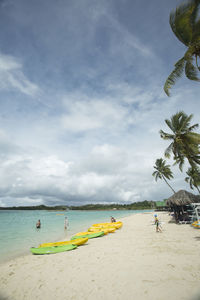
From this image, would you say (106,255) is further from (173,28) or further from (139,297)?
(173,28)

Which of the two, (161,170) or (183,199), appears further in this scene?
(161,170)

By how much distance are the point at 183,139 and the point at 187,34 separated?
29.4ft

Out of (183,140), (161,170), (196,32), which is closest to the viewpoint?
(196,32)

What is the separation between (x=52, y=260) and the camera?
7176 millimetres

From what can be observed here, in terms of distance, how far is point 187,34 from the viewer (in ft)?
24.3

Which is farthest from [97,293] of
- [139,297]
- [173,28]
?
[173,28]

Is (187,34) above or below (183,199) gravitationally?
above

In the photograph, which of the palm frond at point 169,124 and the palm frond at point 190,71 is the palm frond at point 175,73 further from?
the palm frond at point 169,124

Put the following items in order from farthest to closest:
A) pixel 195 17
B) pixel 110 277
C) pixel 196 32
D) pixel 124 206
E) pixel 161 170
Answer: pixel 124 206 → pixel 161 170 → pixel 196 32 → pixel 195 17 → pixel 110 277

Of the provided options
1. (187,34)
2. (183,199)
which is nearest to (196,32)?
(187,34)

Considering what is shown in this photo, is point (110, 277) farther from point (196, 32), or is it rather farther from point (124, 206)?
point (124, 206)

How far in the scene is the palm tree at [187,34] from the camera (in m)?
6.61

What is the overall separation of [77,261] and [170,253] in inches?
161

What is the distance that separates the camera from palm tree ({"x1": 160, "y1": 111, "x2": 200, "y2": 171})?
13.6 m
